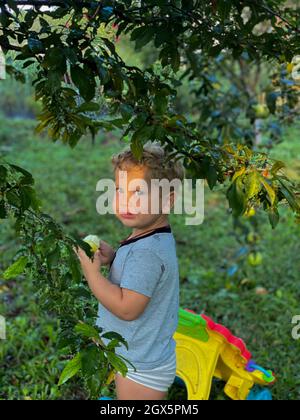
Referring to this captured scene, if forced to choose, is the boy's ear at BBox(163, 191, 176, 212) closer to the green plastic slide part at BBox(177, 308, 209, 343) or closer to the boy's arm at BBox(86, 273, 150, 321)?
the boy's arm at BBox(86, 273, 150, 321)

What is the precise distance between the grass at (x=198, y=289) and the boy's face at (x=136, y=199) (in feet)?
1.17

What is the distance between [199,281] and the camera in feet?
12.4

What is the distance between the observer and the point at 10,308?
10.9 ft

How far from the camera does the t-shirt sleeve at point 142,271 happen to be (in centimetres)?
164

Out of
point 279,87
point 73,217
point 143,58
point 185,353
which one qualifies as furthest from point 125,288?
point 143,58

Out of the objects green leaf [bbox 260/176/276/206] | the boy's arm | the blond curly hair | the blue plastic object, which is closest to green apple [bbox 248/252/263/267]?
the blue plastic object

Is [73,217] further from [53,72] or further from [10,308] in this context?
[53,72]

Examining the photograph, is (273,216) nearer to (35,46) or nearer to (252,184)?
(252,184)

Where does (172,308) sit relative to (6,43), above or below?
below

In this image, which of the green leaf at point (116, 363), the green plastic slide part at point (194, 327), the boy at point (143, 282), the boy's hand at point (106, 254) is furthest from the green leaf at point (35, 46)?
the green plastic slide part at point (194, 327)

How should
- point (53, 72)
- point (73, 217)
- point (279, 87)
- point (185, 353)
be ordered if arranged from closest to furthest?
point (53, 72) < point (185, 353) < point (279, 87) < point (73, 217)

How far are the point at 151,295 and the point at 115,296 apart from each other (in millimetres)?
106
